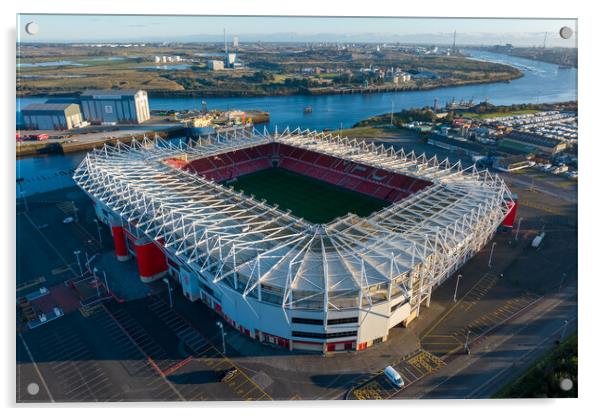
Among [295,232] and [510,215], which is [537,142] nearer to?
[510,215]

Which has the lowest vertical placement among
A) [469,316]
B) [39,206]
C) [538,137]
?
[469,316]

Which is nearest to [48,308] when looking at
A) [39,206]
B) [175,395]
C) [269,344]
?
[175,395]

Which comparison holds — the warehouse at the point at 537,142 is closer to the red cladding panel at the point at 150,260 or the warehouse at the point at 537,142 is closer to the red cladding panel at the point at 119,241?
the red cladding panel at the point at 150,260

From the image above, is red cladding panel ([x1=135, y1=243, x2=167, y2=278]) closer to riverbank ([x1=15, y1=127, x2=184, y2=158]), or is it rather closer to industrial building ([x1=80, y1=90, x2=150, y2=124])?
riverbank ([x1=15, y1=127, x2=184, y2=158])

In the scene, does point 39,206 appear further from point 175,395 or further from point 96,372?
point 175,395

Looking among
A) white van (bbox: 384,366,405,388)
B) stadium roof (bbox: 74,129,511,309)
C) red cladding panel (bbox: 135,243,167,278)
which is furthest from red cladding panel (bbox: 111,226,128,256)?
white van (bbox: 384,366,405,388)

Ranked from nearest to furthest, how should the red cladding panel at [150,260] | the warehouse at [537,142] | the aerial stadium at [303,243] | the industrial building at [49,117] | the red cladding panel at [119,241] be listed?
the aerial stadium at [303,243] < the red cladding panel at [150,260] < the red cladding panel at [119,241] < the warehouse at [537,142] < the industrial building at [49,117]

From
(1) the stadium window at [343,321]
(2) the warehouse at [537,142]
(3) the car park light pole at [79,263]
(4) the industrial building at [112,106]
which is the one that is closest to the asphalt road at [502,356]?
(1) the stadium window at [343,321]
